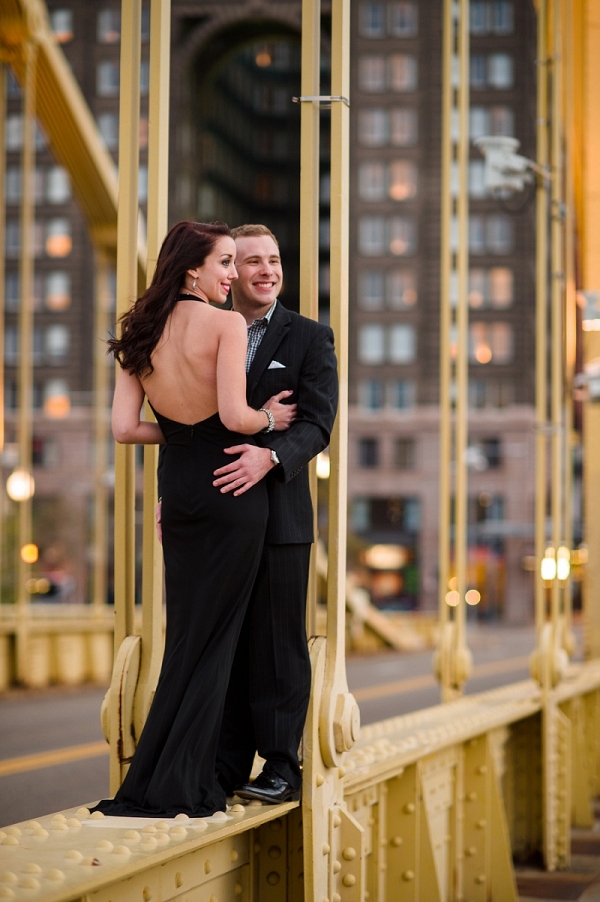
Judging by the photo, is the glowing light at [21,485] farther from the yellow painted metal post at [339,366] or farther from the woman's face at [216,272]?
the woman's face at [216,272]

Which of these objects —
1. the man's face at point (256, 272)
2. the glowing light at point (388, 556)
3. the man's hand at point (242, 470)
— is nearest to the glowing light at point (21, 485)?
the man's face at point (256, 272)

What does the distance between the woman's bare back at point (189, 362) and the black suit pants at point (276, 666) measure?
49 cm

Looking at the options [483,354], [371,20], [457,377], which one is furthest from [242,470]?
[371,20]

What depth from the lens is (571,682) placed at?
9578mm

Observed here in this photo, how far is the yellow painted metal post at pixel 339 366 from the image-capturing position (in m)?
4.29

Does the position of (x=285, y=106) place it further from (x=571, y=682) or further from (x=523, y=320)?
(x=571, y=682)

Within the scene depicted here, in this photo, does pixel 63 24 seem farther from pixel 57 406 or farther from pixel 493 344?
pixel 493 344

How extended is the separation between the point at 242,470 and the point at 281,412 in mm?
292

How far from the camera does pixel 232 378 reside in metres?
3.81

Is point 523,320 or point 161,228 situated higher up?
point 523,320

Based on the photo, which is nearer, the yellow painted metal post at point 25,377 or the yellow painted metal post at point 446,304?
the yellow painted metal post at point 446,304

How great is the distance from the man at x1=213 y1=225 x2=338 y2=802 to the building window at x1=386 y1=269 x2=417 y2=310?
69.3m

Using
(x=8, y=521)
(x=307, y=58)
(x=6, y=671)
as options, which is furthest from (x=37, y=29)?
(x=8, y=521)

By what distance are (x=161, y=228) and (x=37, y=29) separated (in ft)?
45.3
